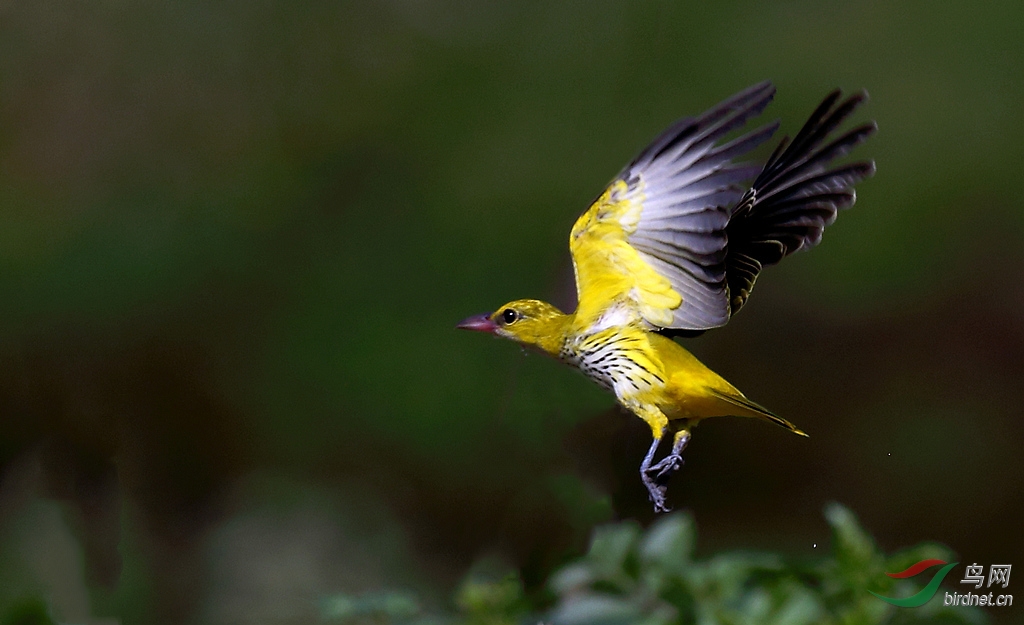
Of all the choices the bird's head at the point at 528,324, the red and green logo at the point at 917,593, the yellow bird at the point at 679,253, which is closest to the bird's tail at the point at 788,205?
the yellow bird at the point at 679,253

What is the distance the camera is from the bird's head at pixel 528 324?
90 centimetres

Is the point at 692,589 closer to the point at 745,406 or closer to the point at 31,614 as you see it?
the point at 745,406

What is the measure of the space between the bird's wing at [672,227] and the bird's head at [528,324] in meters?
0.03

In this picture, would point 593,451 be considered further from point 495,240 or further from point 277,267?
point 277,267

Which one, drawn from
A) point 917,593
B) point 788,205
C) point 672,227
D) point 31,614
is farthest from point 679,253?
point 31,614

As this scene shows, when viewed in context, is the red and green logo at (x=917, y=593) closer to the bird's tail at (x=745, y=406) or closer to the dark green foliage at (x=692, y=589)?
the dark green foliage at (x=692, y=589)

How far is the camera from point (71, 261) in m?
1.87

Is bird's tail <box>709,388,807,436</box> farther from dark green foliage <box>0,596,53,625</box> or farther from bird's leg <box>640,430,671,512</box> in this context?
dark green foliage <box>0,596,53,625</box>

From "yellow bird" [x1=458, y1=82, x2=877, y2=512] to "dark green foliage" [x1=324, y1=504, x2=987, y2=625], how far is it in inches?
6.8

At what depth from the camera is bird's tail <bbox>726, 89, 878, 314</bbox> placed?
0.89 metres

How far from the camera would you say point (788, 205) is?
0.92 meters

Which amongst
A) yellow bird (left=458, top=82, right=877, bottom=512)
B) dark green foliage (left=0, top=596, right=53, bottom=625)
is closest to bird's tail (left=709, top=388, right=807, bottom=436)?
yellow bird (left=458, top=82, right=877, bottom=512)

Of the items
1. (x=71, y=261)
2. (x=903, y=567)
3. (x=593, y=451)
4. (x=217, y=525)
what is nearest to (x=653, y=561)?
(x=903, y=567)

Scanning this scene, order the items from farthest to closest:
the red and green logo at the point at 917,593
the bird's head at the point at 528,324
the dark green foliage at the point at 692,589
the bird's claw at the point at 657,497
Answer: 1. the bird's head at the point at 528,324
2. the bird's claw at the point at 657,497
3. the red and green logo at the point at 917,593
4. the dark green foliage at the point at 692,589
